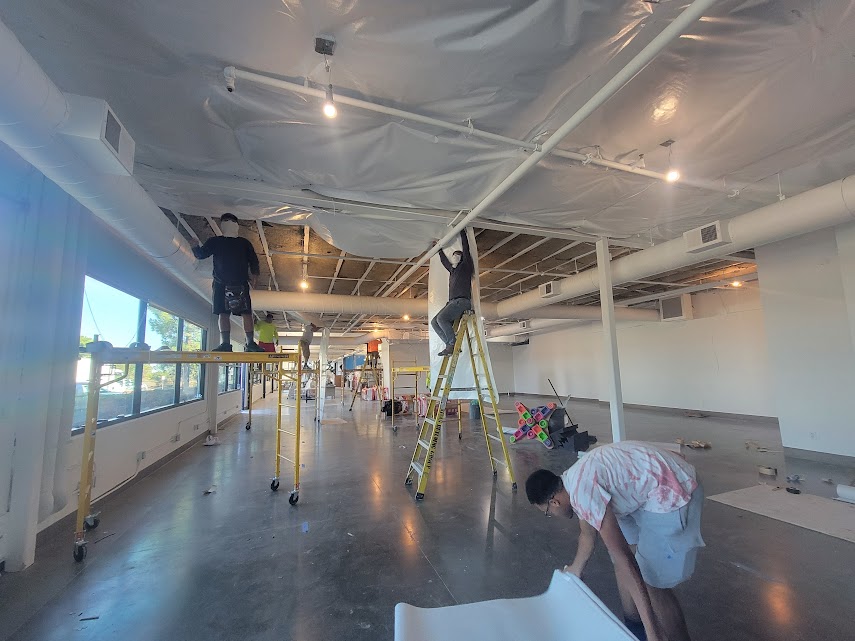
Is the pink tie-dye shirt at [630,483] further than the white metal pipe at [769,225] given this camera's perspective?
No

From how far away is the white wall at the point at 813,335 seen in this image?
4430 millimetres

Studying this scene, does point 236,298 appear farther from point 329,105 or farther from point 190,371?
point 190,371

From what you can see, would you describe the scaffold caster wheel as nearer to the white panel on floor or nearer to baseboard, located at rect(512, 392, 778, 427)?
the white panel on floor

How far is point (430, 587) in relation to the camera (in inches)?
83.0

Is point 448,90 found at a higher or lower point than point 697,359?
higher

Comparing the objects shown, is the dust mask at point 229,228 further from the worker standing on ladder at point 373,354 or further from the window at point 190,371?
the worker standing on ladder at point 373,354

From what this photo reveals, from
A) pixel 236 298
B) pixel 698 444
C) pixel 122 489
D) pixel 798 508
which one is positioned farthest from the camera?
pixel 698 444

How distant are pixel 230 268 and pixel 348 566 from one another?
8.68ft

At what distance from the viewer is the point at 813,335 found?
4.75 meters

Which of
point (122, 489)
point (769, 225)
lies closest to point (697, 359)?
point (769, 225)

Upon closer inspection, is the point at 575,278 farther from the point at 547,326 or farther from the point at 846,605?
the point at 547,326

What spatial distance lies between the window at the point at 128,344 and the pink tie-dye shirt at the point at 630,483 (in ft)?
11.0

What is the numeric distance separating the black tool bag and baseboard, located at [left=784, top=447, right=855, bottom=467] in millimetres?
7200

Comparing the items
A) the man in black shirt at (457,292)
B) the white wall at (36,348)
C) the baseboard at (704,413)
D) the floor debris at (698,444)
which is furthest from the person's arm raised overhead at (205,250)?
the baseboard at (704,413)
